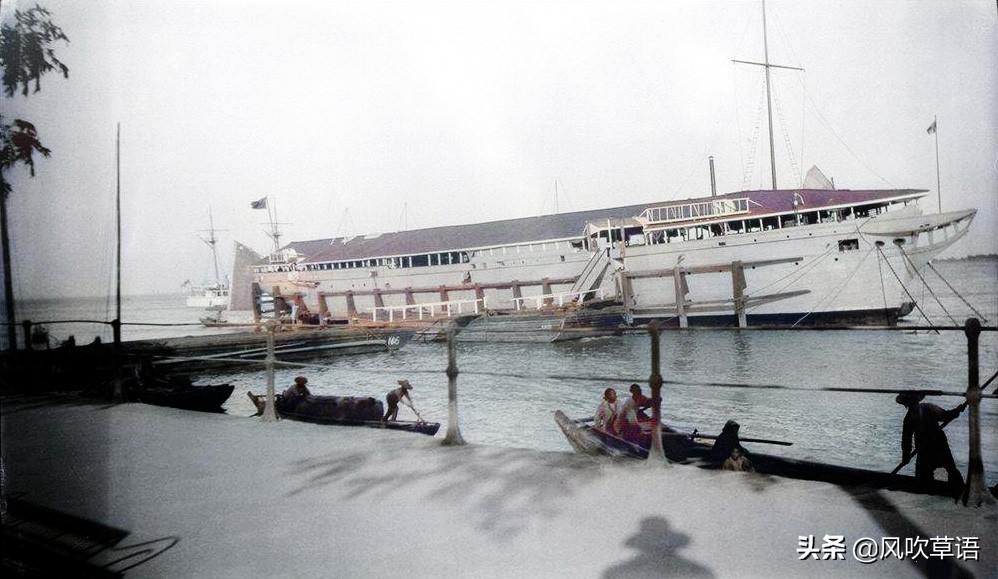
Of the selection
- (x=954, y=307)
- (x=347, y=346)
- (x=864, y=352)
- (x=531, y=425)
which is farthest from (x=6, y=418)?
(x=954, y=307)

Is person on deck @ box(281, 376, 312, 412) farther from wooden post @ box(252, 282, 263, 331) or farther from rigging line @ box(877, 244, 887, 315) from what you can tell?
rigging line @ box(877, 244, 887, 315)

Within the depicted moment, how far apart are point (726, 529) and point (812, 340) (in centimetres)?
1937

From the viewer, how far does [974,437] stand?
7.66 feet

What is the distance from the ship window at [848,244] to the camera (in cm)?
1670

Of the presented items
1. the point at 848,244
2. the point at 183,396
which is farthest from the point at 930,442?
the point at 848,244

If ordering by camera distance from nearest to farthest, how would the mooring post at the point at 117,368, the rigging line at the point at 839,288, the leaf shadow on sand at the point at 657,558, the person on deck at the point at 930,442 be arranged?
1. the leaf shadow on sand at the point at 657,558
2. the person on deck at the point at 930,442
3. the mooring post at the point at 117,368
4. the rigging line at the point at 839,288

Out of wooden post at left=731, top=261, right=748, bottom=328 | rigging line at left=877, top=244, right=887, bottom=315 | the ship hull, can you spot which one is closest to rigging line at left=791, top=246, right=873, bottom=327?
the ship hull

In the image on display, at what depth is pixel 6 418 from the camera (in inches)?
185

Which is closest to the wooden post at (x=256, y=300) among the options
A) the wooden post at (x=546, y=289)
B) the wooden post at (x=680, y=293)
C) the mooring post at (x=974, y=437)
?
the wooden post at (x=546, y=289)

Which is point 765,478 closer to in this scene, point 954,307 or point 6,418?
point 6,418

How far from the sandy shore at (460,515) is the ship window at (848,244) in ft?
56.8

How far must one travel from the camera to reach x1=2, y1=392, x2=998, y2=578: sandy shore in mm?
1897

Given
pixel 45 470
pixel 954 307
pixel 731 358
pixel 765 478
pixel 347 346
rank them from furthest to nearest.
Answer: pixel 954 307 → pixel 347 346 → pixel 731 358 → pixel 45 470 → pixel 765 478

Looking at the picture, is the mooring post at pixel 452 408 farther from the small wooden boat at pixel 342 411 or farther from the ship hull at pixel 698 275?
the ship hull at pixel 698 275
